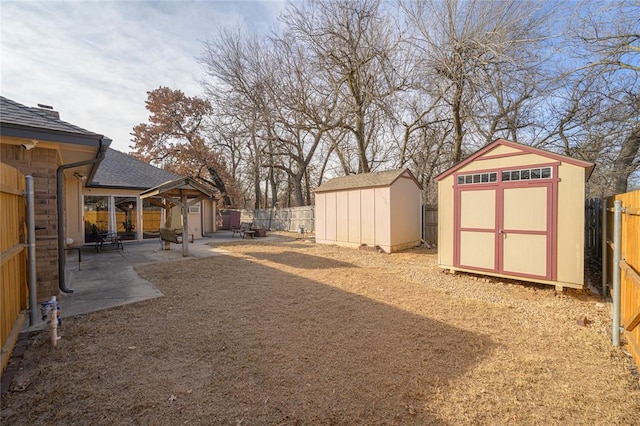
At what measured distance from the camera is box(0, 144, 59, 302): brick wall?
459cm

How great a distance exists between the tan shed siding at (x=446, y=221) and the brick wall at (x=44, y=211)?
7947 millimetres

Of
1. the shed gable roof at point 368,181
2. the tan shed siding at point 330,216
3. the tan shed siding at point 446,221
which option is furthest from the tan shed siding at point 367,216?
the tan shed siding at point 446,221

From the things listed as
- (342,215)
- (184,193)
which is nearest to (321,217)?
(342,215)

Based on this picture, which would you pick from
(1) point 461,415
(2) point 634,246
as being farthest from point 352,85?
(1) point 461,415

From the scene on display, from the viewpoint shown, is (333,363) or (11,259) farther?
(11,259)

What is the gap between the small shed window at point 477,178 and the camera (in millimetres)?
6487

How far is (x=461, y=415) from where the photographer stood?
2242 mm

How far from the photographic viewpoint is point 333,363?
9.86 ft

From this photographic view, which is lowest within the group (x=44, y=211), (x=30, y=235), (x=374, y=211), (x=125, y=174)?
(x=30, y=235)

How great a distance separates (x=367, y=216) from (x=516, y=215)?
18.7 feet

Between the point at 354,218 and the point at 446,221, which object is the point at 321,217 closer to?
the point at 354,218

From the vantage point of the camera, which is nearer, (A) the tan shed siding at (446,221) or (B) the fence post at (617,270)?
(B) the fence post at (617,270)

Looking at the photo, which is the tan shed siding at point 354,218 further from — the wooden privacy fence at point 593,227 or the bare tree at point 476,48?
the wooden privacy fence at point 593,227

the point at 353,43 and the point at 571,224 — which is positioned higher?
the point at 353,43
